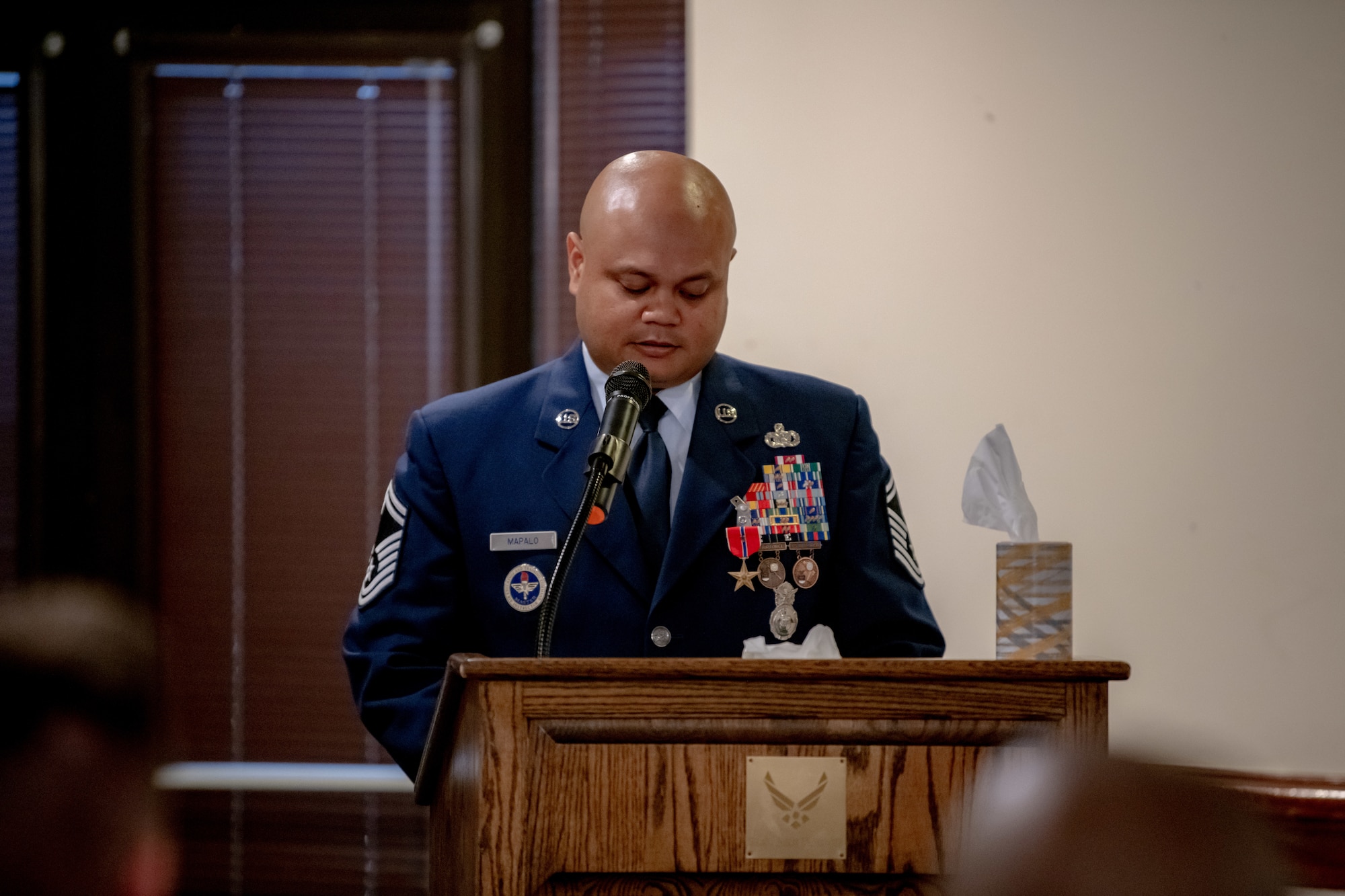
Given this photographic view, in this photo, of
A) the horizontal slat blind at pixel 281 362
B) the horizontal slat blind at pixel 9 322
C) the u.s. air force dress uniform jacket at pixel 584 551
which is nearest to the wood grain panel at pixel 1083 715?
the u.s. air force dress uniform jacket at pixel 584 551

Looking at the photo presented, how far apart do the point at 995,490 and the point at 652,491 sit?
1.55 ft

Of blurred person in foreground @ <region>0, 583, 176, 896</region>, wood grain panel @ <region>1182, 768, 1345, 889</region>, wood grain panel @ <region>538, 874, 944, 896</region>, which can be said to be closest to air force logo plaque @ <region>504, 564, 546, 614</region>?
wood grain panel @ <region>538, 874, 944, 896</region>

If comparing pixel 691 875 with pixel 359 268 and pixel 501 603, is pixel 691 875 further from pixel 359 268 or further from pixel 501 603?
pixel 359 268

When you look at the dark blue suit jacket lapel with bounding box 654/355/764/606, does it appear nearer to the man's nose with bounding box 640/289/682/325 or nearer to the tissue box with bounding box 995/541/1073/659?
the man's nose with bounding box 640/289/682/325

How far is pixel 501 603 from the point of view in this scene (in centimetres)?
178

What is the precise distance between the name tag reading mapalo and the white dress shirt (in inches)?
8.1

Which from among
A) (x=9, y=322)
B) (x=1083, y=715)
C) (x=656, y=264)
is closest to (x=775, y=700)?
(x=1083, y=715)

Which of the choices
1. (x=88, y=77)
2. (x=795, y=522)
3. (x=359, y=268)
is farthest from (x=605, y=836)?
(x=88, y=77)

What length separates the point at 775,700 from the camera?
1.18m

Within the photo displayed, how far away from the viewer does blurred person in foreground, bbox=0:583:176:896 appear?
23.2 inches

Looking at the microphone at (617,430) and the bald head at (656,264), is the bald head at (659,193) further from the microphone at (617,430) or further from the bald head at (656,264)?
the microphone at (617,430)

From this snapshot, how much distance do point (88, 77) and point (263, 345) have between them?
29.2 inches

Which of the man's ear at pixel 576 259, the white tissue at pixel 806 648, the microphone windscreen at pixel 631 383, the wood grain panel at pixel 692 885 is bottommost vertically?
the wood grain panel at pixel 692 885

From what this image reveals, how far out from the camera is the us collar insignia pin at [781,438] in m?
1.92
